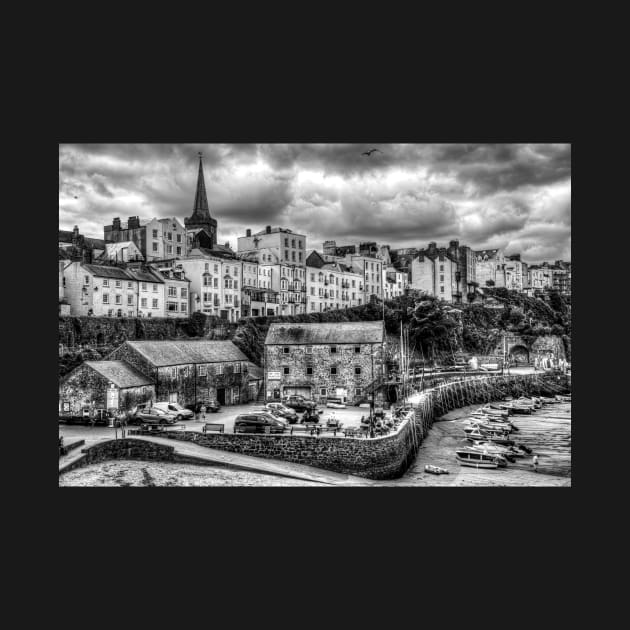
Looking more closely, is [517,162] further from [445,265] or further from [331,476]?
[445,265]

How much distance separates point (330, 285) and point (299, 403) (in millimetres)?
10777

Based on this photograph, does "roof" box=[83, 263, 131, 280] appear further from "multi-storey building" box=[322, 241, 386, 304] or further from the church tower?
"multi-storey building" box=[322, 241, 386, 304]

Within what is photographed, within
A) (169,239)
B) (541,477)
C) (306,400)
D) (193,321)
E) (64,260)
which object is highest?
(169,239)

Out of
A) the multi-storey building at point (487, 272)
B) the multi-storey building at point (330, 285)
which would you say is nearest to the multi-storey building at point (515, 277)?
the multi-storey building at point (487, 272)

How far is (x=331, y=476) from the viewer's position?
14.3 m

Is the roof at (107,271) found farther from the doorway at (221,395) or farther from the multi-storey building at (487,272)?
the multi-storey building at (487,272)

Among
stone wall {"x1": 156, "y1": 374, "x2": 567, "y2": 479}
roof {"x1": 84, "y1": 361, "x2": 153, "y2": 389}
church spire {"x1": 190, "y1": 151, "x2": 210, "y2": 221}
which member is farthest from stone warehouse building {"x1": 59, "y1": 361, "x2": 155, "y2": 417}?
church spire {"x1": 190, "y1": 151, "x2": 210, "y2": 221}

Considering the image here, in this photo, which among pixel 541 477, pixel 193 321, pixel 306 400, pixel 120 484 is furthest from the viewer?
pixel 193 321

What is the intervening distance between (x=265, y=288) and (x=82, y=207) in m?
10.4

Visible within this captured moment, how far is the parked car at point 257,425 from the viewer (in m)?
15.4

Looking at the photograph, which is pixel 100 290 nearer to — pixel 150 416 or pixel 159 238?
pixel 150 416

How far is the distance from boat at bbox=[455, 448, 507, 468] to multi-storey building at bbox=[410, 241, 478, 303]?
21046 mm

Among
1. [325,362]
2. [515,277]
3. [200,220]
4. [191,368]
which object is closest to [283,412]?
[191,368]

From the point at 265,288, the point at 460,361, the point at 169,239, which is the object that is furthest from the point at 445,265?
the point at 169,239
